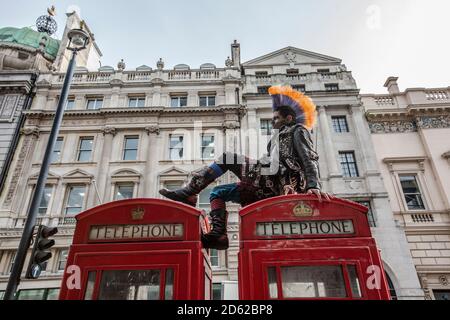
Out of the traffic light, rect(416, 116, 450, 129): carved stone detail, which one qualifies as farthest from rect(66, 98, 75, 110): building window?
rect(416, 116, 450, 129): carved stone detail

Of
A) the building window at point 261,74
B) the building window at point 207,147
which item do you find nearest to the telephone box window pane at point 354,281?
the building window at point 207,147

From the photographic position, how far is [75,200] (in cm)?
1714

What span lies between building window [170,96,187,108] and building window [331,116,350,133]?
10192 mm

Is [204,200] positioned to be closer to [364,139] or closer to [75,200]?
[75,200]

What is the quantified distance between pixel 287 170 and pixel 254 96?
52.1 ft

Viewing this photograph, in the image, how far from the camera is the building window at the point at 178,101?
20.4m

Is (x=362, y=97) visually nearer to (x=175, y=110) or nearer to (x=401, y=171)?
(x=401, y=171)

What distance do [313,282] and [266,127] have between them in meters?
16.2

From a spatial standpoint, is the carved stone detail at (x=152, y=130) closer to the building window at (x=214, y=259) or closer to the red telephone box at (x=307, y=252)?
the building window at (x=214, y=259)

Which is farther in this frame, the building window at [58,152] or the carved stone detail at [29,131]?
the carved stone detail at [29,131]

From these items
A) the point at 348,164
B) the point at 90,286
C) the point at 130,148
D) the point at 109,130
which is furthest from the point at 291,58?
the point at 90,286

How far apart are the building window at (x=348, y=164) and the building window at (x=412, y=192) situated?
2541 mm

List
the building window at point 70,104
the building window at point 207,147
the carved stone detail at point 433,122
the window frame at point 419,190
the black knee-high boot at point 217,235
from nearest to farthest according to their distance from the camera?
the black knee-high boot at point 217,235 → the window frame at point 419,190 → the carved stone detail at point 433,122 → the building window at point 207,147 → the building window at point 70,104

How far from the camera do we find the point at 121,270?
11.8 ft
